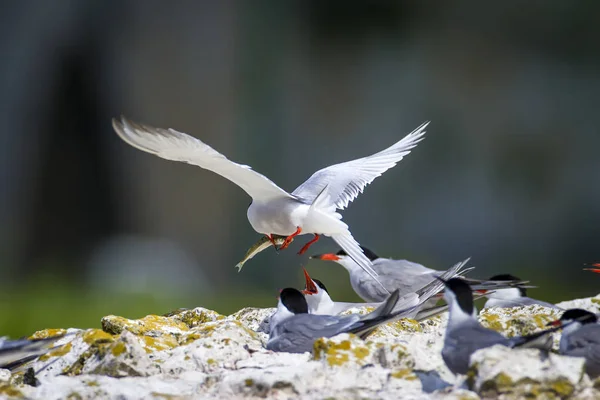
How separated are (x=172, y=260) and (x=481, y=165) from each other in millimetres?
3466

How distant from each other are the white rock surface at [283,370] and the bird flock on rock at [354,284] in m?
0.12

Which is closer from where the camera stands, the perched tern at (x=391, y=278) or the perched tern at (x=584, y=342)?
the perched tern at (x=584, y=342)

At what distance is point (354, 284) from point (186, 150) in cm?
181

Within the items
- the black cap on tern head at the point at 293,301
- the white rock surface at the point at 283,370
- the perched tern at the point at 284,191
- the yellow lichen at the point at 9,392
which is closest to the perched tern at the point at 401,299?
the perched tern at the point at 284,191

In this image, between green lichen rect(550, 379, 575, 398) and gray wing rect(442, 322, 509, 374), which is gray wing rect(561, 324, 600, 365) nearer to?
gray wing rect(442, 322, 509, 374)

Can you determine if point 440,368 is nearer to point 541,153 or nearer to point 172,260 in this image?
point 172,260

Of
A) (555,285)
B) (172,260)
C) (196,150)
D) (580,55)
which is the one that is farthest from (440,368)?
(580,55)

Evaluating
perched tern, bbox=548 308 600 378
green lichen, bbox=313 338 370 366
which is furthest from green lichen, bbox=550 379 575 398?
green lichen, bbox=313 338 370 366

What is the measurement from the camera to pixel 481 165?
891cm

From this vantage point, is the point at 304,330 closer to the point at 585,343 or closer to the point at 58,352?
the point at 58,352

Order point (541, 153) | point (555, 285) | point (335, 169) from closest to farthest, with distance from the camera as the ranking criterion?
point (335, 169), point (555, 285), point (541, 153)

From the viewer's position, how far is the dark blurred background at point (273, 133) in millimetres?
8781

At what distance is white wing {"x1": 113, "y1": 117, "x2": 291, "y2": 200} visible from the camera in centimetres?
327

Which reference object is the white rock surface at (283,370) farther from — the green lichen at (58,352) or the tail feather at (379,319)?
the tail feather at (379,319)
